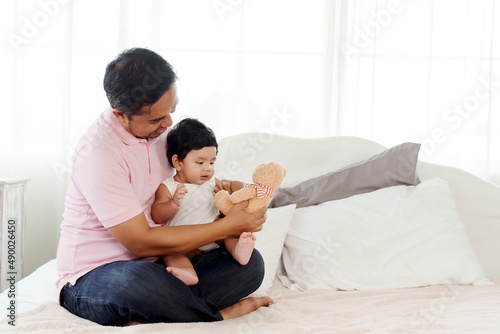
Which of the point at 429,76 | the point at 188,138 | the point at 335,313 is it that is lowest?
the point at 335,313

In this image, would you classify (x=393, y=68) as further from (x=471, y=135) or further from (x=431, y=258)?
(x=431, y=258)

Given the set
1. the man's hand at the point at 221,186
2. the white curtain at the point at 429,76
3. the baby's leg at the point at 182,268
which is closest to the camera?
the baby's leg at the point at 182,268

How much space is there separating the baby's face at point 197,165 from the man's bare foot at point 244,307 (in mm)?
392

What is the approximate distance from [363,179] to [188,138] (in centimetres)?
87

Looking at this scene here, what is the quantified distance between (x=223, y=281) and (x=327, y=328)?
1.10ft

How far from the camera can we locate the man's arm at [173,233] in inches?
53.2

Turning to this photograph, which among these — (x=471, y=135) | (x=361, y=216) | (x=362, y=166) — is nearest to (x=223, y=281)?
(x=361, y=216)

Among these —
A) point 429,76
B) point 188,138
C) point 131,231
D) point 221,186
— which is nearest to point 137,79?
point 188,138

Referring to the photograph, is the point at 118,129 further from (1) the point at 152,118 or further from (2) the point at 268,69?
(2) the point at 268,69

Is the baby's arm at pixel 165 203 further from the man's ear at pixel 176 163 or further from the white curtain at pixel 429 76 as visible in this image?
the white curtain at pixel 429 76

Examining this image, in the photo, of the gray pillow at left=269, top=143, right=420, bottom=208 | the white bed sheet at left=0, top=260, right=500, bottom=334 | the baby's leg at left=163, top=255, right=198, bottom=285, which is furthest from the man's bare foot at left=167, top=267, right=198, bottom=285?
the gray pillow at left=269, top=143, right=420, bottom=208

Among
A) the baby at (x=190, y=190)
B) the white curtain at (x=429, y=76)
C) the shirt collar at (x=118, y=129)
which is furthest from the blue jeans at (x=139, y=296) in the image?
the white curtain at (x=429, y=76)

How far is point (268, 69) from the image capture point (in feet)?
8.63

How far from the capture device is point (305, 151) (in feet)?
7.62
